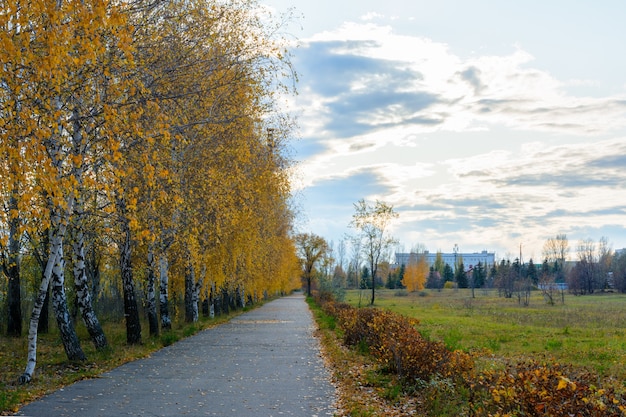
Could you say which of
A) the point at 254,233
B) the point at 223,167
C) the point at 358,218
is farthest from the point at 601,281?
the point at 223,167

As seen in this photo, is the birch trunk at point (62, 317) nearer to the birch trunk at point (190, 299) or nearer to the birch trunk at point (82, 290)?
the birch trunk at point (82, 290)

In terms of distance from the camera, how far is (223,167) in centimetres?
2205

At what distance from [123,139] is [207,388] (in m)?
5.06

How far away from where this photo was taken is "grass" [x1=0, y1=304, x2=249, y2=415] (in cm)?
973

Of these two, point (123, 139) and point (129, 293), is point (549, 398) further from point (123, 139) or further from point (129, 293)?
point (129, 293)

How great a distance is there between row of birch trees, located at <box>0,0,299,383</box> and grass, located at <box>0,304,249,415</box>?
45cm

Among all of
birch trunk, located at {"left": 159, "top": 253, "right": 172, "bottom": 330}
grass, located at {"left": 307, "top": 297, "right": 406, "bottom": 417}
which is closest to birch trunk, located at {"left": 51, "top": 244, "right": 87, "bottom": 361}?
grass, located at {"left": 307, "top": 297, "right": 406, "bottom": 417}

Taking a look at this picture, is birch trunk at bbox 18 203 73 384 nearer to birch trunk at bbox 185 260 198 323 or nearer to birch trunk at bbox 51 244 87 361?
birch trunk at bbox 51 244 87 361

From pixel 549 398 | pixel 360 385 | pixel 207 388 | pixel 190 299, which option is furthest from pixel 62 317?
pixel 190 299

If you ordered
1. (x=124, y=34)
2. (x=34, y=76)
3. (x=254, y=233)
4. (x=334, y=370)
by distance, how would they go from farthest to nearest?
(x=254, y=233) → (x=334, y=370) → (x=34, y=76) → (x=124, y=34)

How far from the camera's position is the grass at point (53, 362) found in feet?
31.9

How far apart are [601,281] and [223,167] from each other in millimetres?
108954

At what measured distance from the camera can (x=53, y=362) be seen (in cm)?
1339

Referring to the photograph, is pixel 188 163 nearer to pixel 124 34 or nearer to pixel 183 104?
pixel 183 104
